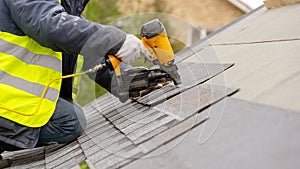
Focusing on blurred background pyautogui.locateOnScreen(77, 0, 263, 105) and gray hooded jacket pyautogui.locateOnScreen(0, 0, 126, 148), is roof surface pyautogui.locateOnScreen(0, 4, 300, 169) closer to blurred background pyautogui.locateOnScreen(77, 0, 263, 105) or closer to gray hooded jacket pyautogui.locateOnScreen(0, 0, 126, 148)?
blurred background pyautogui.locateOnScreen(77, 0, 263, 105)

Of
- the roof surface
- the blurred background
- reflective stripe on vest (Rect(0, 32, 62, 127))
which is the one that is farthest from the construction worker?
the blurred background

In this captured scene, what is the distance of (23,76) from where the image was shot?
2406 millimetres

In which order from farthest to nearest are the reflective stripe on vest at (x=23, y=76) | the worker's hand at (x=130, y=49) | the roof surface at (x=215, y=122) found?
the reflective stripe on vest at (x=23, y=76)
the worker's hand at (x=130, y=49)
the roof surface at (x=215, y=122)

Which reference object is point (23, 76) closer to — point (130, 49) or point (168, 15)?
point (130, 49)

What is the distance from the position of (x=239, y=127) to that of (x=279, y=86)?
0.33 meters

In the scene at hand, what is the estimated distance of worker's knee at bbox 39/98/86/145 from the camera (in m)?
2.57

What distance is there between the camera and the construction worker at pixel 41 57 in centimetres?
215

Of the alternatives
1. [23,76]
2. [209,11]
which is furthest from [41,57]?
[209,11]

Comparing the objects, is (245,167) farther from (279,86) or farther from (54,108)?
(54,108)

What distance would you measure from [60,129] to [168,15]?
109 cm

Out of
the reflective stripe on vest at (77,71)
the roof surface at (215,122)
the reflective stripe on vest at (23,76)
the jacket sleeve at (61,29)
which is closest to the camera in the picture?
the roof surface at (215,122)

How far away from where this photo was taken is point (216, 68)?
8.22ft

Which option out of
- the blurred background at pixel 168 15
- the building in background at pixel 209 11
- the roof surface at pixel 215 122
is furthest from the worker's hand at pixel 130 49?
the building in background at pixel 209 11

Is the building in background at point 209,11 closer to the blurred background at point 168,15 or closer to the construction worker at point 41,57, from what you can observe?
the blurred background at point 168,15
